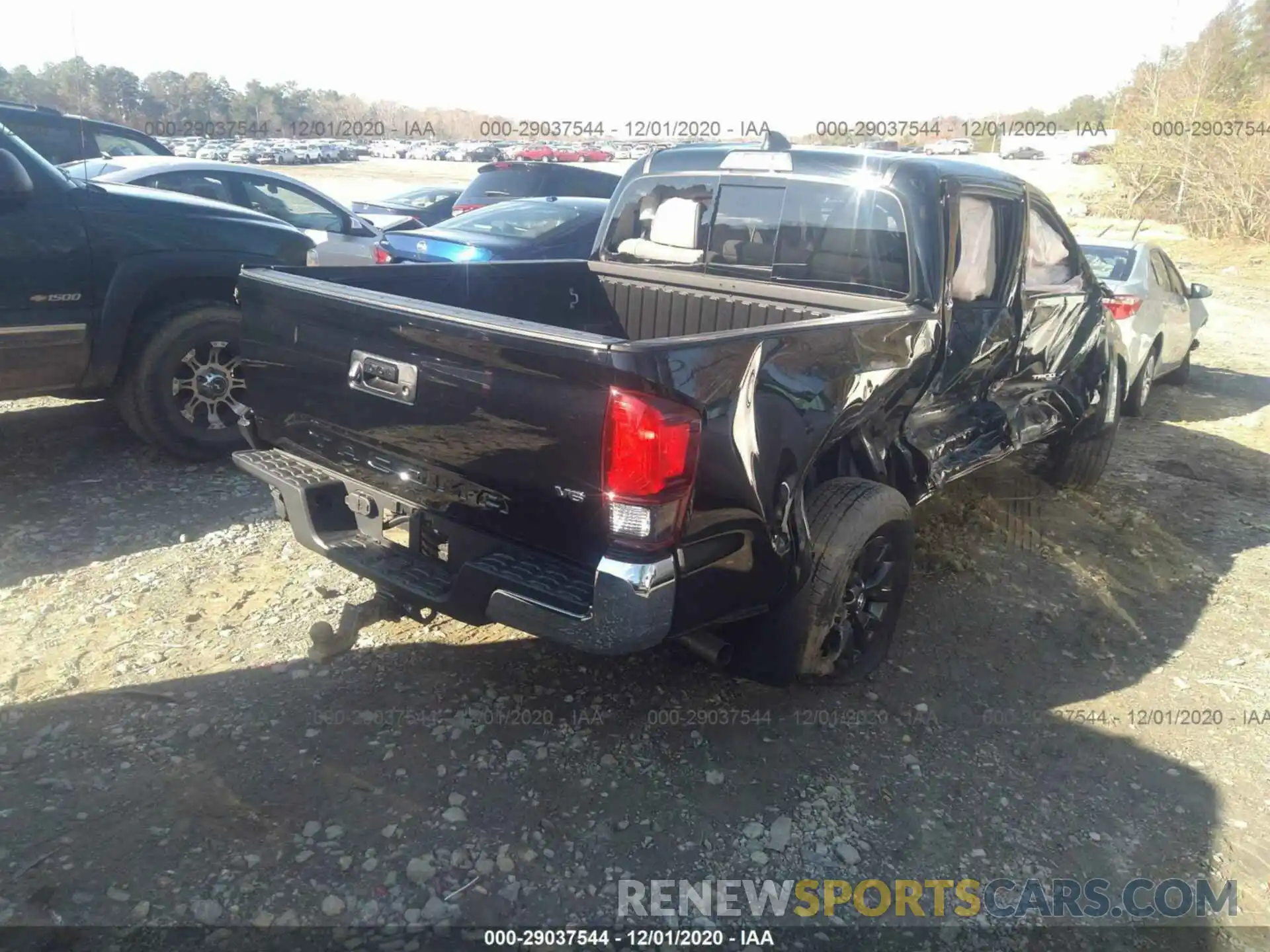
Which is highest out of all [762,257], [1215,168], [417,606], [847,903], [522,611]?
[1215,168]

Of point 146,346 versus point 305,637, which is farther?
point 146,346

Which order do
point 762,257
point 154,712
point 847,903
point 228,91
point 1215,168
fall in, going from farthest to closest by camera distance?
point 228,91, point 1215,168, point 762,257, point 154,712, point 847,903

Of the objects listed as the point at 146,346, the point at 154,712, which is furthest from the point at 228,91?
the point at 154,712

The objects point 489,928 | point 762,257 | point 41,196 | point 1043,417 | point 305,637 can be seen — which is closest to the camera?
point 489,928

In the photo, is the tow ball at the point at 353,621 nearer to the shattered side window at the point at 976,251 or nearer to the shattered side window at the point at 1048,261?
the shattered side window at the point at 976,251

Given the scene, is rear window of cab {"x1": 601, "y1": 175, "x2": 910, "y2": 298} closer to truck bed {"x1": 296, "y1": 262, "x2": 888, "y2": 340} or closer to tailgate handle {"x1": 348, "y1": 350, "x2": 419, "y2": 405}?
truck bed {"x1": 296, "y1": 262, "x2": 888, "y2": 340}

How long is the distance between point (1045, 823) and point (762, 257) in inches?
Result: 101

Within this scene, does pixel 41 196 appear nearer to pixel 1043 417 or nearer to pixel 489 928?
pixel 489 928

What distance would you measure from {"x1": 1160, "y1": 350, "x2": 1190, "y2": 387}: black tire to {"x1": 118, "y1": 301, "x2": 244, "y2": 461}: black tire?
8.85m

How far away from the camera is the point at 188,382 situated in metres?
5.31

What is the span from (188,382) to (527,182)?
314 inches

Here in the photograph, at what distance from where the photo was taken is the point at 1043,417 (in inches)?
200

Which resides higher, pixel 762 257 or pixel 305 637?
pixel 762 257

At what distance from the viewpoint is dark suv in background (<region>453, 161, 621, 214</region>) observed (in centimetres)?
1226
